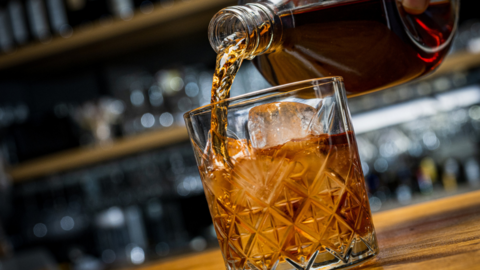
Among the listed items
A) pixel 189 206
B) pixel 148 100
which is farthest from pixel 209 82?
pixel 189 206

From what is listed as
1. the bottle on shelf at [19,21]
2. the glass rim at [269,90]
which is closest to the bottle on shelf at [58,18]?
the bottle on shelf at [19,21]

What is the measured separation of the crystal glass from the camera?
13.2 inches

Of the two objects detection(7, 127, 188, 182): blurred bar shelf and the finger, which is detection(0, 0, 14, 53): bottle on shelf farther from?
the finger

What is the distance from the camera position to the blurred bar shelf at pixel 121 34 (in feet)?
6.64

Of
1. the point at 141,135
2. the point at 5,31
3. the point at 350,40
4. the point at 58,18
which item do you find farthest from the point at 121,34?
the point at 350,40

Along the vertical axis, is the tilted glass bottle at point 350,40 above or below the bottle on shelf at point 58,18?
below

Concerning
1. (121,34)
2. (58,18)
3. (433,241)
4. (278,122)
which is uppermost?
(58,18)

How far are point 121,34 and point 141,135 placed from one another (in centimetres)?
42

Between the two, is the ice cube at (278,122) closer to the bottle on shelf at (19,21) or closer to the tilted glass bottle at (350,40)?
the tilted glass bottle at (350,40)

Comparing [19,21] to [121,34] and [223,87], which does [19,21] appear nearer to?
[121,34]

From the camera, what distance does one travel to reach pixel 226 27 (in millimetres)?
414

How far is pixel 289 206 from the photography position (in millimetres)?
340

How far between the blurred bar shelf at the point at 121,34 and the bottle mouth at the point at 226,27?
5.31 ft

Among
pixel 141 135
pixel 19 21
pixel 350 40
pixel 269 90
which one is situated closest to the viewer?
pixel 269 90
